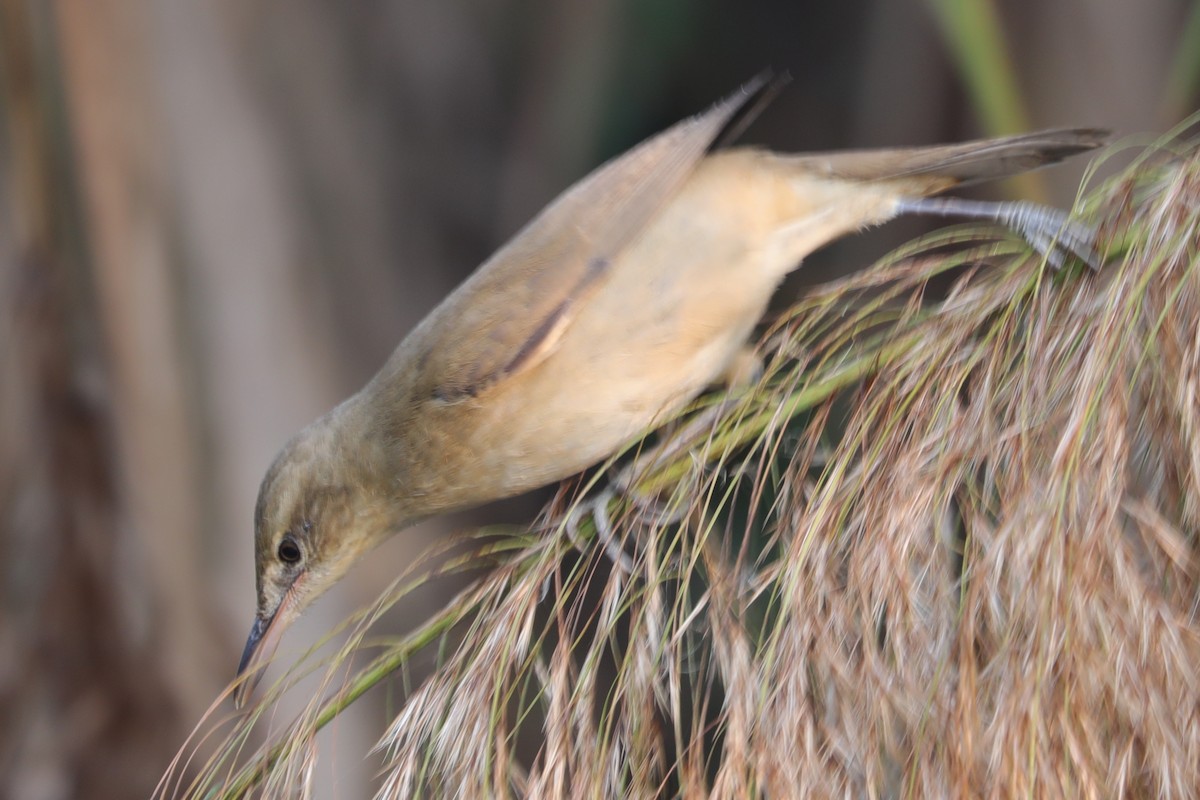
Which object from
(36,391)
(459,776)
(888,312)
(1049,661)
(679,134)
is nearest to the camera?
(1049,661)

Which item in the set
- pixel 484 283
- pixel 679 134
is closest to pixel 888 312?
pixel 679 134

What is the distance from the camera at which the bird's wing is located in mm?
1597

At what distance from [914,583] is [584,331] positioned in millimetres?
779

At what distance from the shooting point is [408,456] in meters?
1.65

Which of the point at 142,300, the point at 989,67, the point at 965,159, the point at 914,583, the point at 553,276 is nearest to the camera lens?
the point at 914,583

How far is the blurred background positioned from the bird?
28.2 inches

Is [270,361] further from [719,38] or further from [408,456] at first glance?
[719,38]

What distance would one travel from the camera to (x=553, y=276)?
164 centimetres

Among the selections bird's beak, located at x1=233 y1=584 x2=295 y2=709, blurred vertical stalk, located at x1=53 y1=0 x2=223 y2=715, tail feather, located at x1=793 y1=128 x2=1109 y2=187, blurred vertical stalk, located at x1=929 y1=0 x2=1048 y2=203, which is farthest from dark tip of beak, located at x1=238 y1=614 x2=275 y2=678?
blurred vertical stalk, located at x1=929 y1=0 x2=1048 y2=203

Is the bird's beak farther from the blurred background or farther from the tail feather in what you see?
the tail feather

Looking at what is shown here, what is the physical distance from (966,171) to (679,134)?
17.5 inches

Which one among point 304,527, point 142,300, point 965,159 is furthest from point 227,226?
point 965,159

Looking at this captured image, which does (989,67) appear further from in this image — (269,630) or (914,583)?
(269,630)

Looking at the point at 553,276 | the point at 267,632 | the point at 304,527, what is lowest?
the point at 267,632
